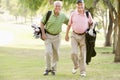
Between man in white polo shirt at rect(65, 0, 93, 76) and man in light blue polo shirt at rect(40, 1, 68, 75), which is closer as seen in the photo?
man in white polo shirt at rect(65, 0, 93, 76)

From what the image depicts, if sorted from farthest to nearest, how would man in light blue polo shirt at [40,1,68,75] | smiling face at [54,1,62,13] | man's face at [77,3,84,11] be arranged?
man in light blue polo shirt at [40,1,68,75], smiling face at [54,1,62,13], man's face at [77,3,84,11]

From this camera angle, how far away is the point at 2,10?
484ft

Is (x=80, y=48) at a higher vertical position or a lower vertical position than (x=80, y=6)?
lower

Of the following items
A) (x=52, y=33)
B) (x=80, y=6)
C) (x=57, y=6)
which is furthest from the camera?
(x=52, y=33)

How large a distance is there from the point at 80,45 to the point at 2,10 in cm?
13712

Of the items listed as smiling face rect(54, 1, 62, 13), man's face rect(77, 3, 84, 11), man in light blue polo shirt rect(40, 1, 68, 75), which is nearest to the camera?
man's face rect(77, 3, 84, 11)

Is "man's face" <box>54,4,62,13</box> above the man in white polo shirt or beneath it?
above

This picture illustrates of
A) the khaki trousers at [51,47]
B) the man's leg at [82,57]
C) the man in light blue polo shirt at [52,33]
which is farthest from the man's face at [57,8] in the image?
the man's leg at [82,57]

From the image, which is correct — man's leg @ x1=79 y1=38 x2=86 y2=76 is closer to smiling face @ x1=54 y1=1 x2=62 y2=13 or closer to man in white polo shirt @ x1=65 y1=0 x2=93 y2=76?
man in white polo shirt @ x1=65 y1=0 x2=93 y2=76

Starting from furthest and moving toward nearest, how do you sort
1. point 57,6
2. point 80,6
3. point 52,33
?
1. point 52,33
2. point 57,6
3. point 80,6

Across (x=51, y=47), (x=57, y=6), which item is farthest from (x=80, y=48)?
(x=57, y=6)

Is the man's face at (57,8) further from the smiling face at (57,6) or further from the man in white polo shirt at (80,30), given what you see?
the man in white polo shirt at (80,30)

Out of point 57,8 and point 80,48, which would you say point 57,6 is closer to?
point 57,8

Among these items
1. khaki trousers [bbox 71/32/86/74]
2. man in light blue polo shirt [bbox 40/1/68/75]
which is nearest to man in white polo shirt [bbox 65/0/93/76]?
khaki trousers [bbox 71/32/86/74]
